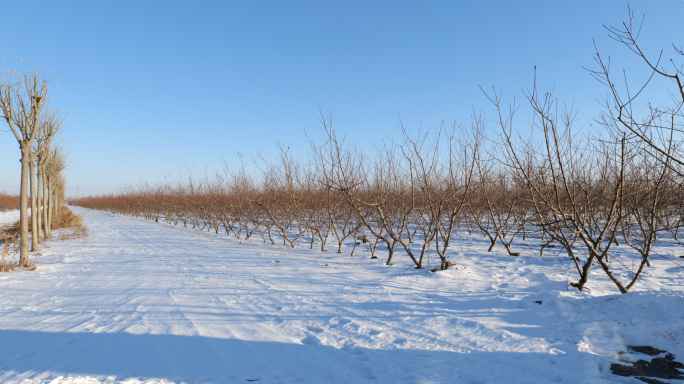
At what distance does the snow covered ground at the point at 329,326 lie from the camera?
249 cm

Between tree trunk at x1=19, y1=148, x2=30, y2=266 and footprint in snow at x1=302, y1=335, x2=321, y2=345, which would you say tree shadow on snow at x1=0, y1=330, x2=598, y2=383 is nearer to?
footprint in snow at x1=302, y1=335, x2=321, y2=345

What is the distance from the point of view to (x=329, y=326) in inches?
133

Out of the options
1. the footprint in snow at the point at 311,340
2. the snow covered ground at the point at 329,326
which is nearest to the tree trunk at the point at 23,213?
the snow covered ground at the point at 329,326

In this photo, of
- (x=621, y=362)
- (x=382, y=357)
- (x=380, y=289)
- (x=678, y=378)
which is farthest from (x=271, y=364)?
(x=678, y=378)

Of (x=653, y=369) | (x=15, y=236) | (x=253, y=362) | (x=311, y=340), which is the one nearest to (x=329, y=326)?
(x=311, y=340)

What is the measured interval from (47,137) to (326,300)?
950 cm

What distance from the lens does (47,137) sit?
9102 mm

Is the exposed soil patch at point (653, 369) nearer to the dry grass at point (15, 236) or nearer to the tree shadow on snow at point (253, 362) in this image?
the tree shadow on snow at point (253, 362)

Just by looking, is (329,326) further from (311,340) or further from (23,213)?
(23,213)

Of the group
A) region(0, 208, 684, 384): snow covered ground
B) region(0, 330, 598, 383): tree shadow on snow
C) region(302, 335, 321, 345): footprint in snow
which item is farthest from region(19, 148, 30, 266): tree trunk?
region(302, 335, 321, 345): footprint in snow

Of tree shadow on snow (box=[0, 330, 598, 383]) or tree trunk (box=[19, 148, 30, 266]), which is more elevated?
tree trunk (box=[19, 148, 30, 266])

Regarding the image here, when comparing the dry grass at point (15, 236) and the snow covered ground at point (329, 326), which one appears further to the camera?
the dry grass at point (15, 236)

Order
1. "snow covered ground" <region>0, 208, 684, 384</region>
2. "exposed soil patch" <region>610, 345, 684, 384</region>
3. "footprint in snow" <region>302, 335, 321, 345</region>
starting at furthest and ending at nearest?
"footprint in snow" <region>302, 335, 321, 345</region>
"snow covered ground" <region>0, 208, 684, 384</region>
"exposed soil patch" <region>610, 345, 684, 384</region>

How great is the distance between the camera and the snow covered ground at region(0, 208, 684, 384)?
249 centimetres
